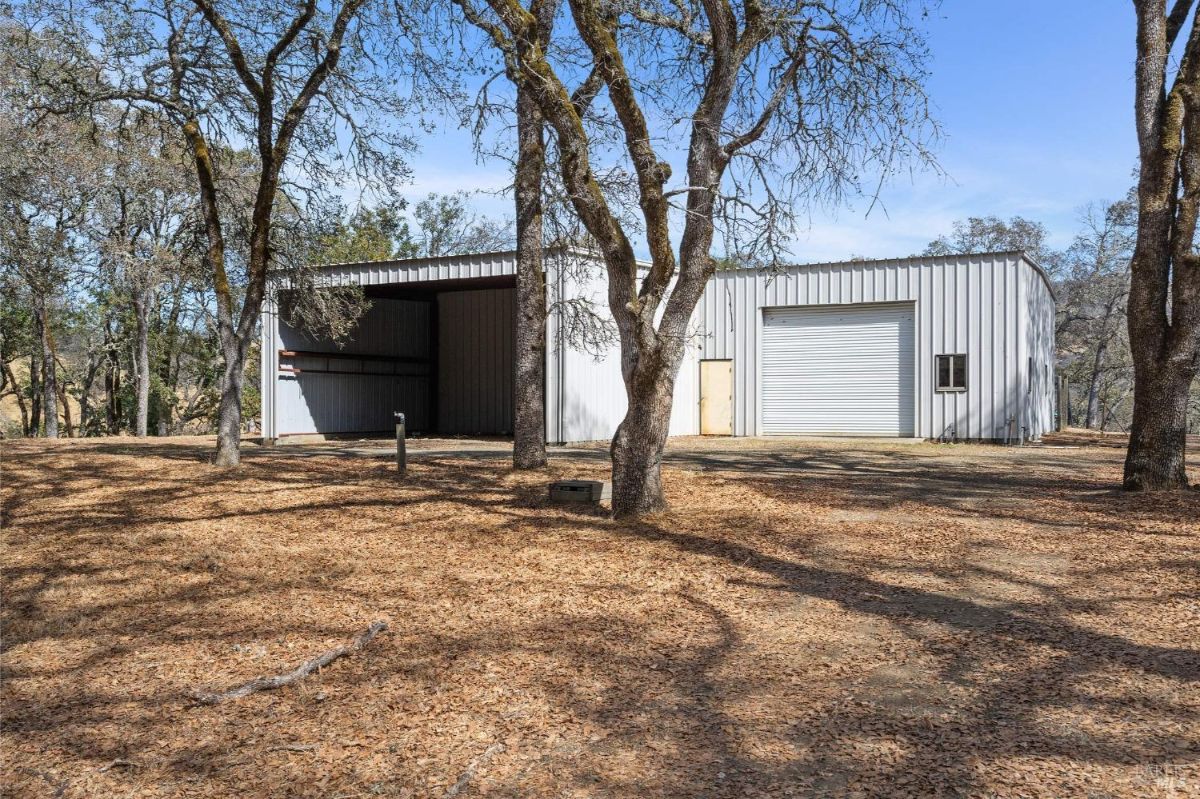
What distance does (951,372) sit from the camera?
66.5 feet

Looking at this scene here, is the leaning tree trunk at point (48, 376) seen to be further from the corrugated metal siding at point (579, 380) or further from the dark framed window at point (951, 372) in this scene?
the dark framed window at point (951, 372)

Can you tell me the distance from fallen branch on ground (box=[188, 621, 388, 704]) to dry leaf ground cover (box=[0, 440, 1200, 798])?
0.23 ft

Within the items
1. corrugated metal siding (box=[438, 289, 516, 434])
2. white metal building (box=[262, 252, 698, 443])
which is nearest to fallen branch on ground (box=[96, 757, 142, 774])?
white metal building (box=[262, 252, 698, 443])

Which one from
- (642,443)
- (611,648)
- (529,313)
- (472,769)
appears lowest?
(472,769)

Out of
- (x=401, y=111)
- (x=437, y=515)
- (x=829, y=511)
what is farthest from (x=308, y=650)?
(x=401, y=111)

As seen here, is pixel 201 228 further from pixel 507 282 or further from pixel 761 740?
pixel 761 740

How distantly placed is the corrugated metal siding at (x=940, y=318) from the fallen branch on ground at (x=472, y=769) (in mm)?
15285

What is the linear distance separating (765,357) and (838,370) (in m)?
1.75

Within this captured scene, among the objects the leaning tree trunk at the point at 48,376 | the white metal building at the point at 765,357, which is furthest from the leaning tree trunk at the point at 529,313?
the leaning tree trunk at the point at 48,376

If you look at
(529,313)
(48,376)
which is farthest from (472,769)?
(48,376)

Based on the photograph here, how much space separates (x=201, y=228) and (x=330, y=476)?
4.68m

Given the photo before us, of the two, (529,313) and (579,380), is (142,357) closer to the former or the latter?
(579,380)

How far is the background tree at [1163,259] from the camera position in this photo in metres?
9.30

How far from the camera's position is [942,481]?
11484 millimetres
